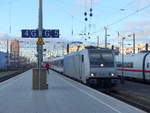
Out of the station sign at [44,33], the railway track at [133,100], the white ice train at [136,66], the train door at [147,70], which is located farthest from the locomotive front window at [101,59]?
the train door at [147,70]

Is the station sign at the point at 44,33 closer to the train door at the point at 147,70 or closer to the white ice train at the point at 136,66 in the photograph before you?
the white ice train at the point at 136,66

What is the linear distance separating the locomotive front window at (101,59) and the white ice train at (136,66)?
88.9 inches

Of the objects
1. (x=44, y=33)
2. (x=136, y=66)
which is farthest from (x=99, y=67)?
(x=136, y=66)

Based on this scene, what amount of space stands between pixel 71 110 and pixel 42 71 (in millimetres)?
11015

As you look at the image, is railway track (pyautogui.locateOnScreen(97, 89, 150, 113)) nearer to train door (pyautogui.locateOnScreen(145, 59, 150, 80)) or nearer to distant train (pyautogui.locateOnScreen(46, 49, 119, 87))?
distant train (pyautogui.locateOnScreen(46, 49, 119, 87))

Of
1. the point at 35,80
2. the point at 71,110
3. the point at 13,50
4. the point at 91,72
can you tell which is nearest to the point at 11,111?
the point at 71,110

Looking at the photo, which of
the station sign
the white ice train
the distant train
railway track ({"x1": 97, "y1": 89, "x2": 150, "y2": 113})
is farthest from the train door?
the station sign

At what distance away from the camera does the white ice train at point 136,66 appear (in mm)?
35300

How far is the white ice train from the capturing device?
35.3 meters

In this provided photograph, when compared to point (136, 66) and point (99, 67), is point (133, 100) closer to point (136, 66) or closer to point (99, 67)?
point (99, 67)

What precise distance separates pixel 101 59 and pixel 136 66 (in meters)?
10.6

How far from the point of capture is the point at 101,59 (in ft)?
95.8

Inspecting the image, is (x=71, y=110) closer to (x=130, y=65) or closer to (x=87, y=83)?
(x=87, y=83)

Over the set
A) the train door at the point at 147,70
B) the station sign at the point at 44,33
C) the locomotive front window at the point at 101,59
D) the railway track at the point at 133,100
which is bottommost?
the railway track at the point at 133,100
